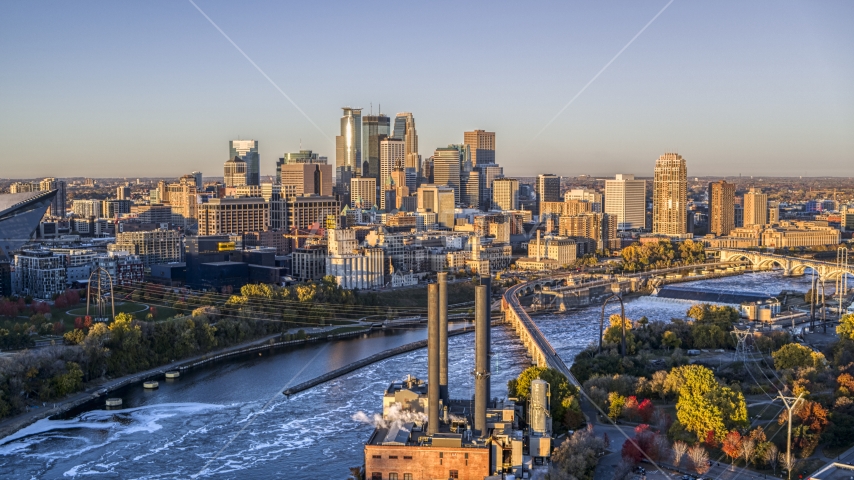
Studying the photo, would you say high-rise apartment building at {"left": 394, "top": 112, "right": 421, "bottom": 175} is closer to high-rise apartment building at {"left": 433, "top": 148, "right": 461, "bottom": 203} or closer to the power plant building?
high-rise apartment building at {"left": 433, "top": 148, "right": 461, "bottom": 203}

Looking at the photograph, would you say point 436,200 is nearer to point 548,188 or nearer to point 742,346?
point 548,188

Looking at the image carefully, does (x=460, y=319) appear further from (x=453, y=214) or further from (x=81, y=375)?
(x=453, y=214)

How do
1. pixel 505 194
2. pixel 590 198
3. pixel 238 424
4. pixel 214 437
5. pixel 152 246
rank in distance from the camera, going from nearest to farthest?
pixel 214 437 → pixel 238 424 → pixel 152 246 → pixel 505 194 → pixel 590 198

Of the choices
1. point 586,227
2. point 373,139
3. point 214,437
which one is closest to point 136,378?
point 214,437

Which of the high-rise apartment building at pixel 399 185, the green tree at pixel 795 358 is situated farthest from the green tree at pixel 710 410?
the high-rise apartment building at pixel 399 185

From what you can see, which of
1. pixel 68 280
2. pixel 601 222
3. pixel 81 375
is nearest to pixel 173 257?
pixel 68 280

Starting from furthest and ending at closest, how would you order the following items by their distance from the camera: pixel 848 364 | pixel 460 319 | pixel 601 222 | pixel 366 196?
pixel 366 196 → pixel 601 222 → pixel 460 319 → pixel 848 364

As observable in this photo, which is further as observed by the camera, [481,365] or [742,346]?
[742,346]
